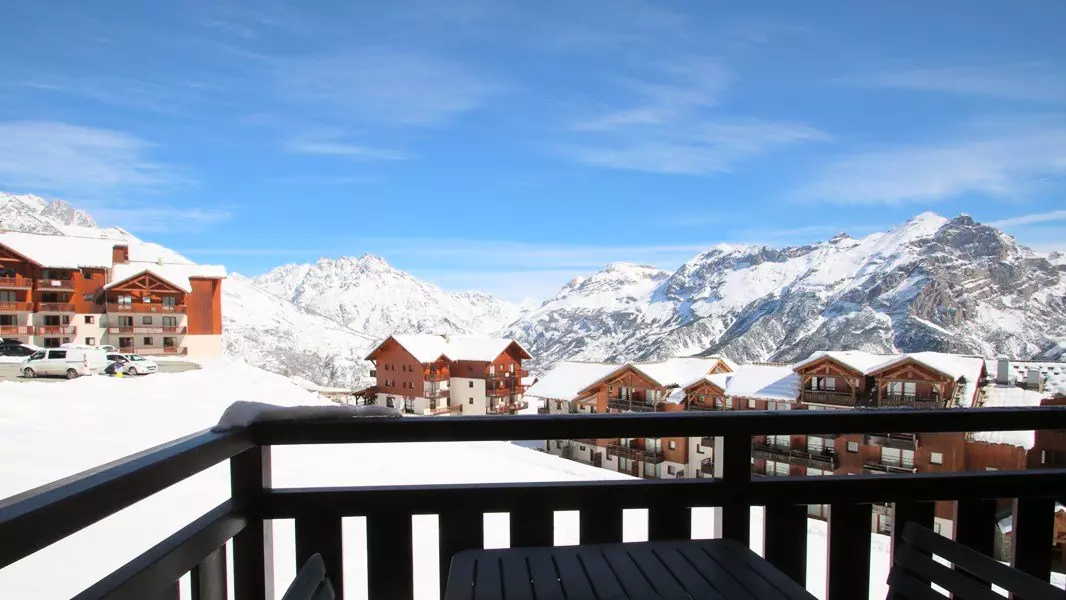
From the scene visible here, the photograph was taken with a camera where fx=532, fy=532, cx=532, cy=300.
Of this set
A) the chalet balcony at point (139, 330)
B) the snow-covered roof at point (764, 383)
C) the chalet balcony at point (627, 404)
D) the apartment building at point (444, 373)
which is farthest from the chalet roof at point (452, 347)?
the snow-covered roof at point (764, 383)

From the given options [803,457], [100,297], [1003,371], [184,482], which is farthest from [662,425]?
[100,297]

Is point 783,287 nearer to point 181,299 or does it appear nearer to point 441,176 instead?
point 441,176

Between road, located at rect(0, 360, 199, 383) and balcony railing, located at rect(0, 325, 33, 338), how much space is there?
633cm

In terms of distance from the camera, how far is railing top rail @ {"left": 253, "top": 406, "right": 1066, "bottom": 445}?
137 cm

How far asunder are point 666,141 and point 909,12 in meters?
17.6

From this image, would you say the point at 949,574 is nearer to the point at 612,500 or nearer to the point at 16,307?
the point at 612,500

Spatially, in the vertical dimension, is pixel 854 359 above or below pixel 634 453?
above

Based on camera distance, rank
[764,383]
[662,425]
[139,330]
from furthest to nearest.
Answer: [139,330] < [764,383] < [662,425]

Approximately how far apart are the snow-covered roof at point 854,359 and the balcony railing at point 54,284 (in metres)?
31.6

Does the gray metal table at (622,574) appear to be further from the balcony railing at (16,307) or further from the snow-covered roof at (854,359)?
the balcony railing at (16,307)

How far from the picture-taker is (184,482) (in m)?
7.08

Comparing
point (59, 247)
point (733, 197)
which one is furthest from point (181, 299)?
point (733, 197)

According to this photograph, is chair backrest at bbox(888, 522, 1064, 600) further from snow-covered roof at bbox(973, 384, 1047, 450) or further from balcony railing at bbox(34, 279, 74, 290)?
balcony railing at bbox(34, 279, 74, 290)

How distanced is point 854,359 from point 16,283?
1346 inches
